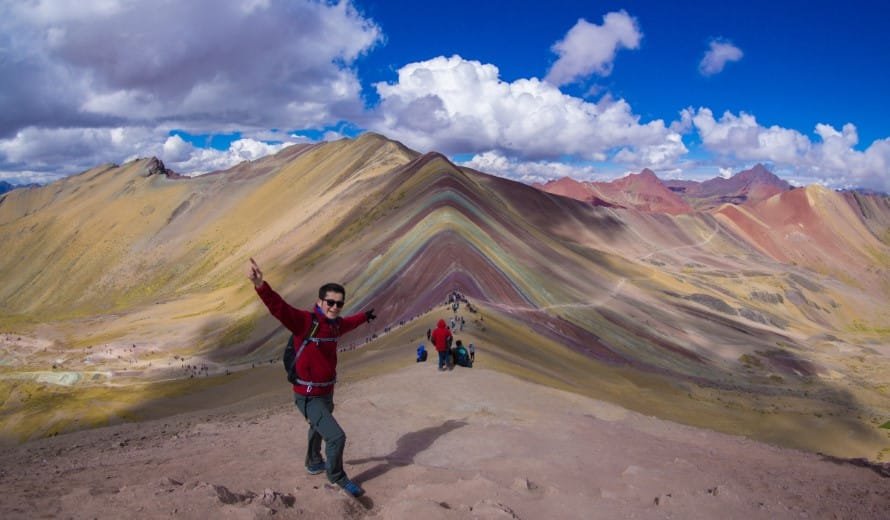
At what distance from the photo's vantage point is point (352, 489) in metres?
6.72

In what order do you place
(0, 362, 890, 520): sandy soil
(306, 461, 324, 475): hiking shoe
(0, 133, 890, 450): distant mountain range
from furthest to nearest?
(0, 133, 890, 450): distant mountain range < (306, 461, 324, 475): hiking shoe < (0, 362, 890, 520): sandy soil

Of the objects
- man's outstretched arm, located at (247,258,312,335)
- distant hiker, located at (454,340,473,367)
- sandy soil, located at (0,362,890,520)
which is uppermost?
man's outstretched arm, located at (247,258,312,335)

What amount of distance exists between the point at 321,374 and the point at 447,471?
218 centimetres

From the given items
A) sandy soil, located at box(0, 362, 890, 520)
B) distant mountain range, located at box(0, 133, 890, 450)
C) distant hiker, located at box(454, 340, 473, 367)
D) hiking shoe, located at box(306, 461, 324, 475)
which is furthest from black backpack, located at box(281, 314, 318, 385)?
distant mountain range, located at box(0, 133, 890, 450)

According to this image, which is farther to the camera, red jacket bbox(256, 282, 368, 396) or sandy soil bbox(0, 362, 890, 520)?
red jacket bbox(256, 282, 368, 396)

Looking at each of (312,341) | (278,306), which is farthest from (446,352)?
(278,306)

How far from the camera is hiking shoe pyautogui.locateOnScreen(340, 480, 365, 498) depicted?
22.0ft

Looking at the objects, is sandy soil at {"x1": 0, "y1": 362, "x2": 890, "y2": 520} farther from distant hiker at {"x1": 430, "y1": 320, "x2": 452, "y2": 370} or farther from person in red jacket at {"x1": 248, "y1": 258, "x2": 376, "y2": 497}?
distant hiker at {"x1": 430, "y1": 320, "x2": 452, "y2": 370}

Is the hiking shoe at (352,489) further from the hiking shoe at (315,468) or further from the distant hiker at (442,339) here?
the distant hiker at (442,339)

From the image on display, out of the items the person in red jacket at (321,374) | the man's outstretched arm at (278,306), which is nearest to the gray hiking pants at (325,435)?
the person in red jacket at (321,374)

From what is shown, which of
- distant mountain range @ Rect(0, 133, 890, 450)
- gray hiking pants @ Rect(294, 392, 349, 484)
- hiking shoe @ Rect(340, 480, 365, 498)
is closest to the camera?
hiking shoe @ Rect(340, 480, 365, 498)

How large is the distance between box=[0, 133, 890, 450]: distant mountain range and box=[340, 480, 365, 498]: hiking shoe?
433 inches

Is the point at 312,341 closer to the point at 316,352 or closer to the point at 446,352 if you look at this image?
the point at 316,352

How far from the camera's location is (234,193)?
114 metres
